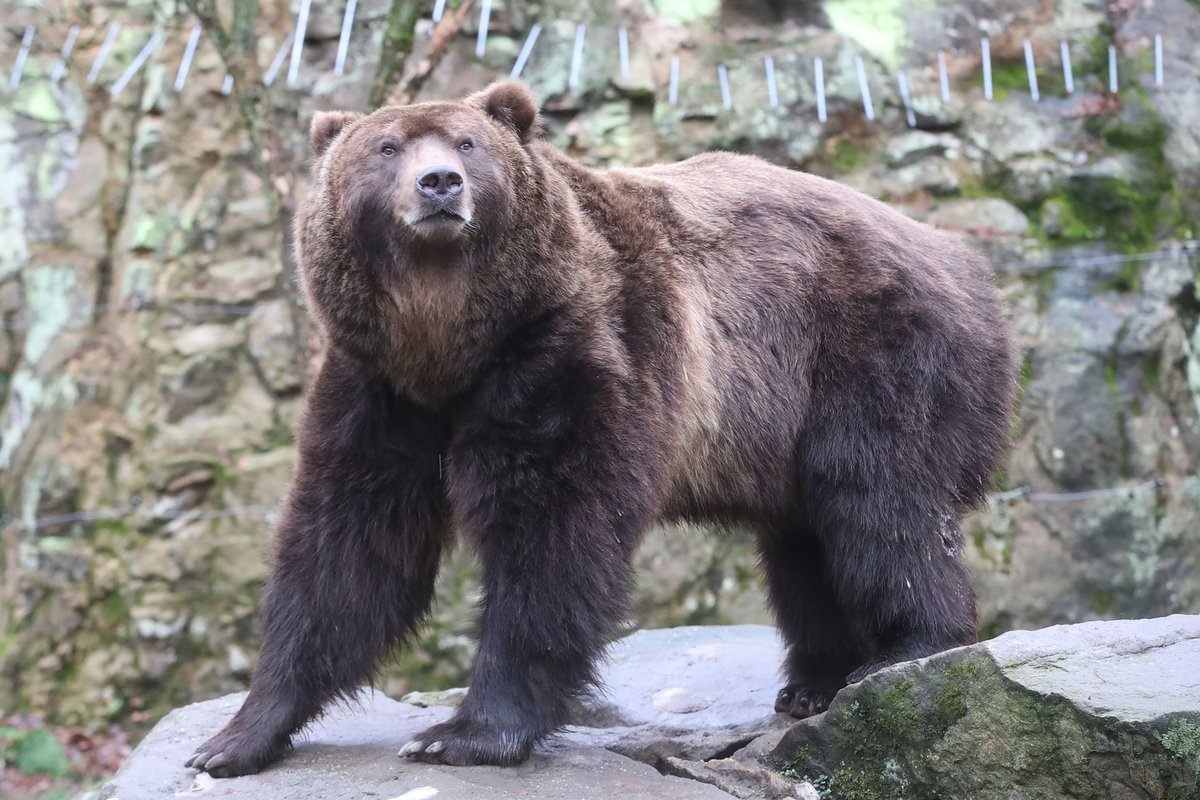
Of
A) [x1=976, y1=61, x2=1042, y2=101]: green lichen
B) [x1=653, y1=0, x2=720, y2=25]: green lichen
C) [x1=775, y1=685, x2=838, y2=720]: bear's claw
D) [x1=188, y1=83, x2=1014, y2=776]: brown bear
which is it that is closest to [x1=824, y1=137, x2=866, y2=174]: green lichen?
[x1=976, y1=61, x2=1042, y2=101]: green lichen

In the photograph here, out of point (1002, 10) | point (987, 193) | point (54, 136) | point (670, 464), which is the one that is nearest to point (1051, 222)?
point (987, 193)

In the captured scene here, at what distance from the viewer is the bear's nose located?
4.79m

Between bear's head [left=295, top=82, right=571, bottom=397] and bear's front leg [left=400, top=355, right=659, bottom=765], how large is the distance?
370 millimetres

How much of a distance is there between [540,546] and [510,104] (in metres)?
1.95

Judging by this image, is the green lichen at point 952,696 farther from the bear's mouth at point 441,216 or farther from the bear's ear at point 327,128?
the bear's ear at point 327,128

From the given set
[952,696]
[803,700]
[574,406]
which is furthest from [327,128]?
[952,696]

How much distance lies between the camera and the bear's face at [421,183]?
4.86 m

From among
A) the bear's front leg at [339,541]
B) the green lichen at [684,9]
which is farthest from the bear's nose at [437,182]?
the green lichen at [684,9]

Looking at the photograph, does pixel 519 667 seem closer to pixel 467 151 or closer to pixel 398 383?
pixel 398 383

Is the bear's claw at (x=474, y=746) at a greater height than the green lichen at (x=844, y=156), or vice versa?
the green lichen at (x=844, y=156)

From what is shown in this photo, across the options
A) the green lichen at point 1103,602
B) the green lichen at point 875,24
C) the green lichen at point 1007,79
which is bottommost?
the green lichen at point 1103,602

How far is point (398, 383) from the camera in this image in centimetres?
521

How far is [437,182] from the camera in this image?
479 cm

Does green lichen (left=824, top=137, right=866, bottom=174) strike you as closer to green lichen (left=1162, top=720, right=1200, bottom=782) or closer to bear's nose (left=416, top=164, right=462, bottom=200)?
bear's nose (left=416, top=164, right=462, bottom=200)
